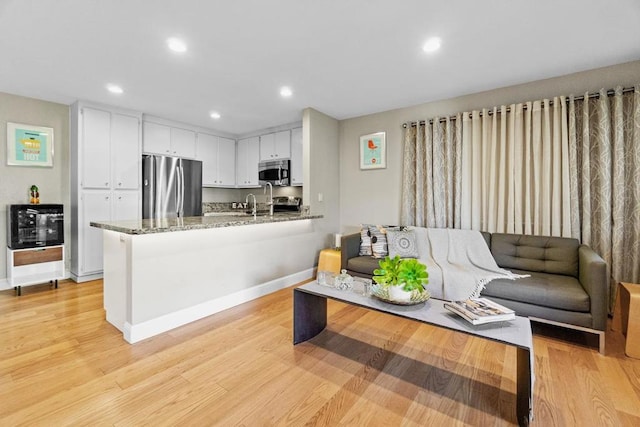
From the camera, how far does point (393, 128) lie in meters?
4.24

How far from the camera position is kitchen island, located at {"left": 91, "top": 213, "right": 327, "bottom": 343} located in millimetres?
2412

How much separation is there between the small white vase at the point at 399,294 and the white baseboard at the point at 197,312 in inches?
74.6

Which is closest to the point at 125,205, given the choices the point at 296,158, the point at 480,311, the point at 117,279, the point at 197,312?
the point at 117,279

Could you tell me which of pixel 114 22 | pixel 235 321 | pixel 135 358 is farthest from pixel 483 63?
pixel 135 358

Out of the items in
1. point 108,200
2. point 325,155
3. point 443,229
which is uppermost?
point 325,155

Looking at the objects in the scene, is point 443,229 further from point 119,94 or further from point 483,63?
point 119,94

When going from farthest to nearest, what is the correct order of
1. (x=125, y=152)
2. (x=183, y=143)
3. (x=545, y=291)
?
(x=183, y=143) < (x=125, y=152) < (x=545, y=291)

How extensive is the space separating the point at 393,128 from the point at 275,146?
2150mm

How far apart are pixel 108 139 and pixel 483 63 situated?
4.79 meters

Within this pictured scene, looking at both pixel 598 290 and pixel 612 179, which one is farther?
pixel 612 179

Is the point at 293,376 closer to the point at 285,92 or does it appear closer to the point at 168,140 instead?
the point at 285,92

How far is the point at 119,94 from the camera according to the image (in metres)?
3.65

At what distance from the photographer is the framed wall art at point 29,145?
12.1ft

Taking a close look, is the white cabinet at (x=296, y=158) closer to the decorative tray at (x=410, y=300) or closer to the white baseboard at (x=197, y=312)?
the white baseboard at (x=197, y=312)
